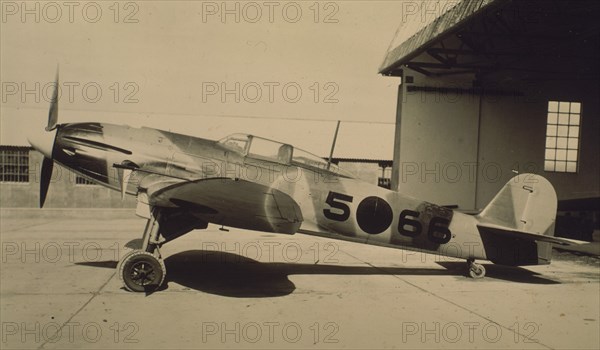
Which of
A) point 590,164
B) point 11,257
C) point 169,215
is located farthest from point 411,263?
point 590,164

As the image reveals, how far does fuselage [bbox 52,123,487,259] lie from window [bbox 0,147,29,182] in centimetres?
1489

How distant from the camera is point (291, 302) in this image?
586 cm

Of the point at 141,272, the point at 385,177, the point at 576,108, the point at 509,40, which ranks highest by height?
the point at 509,40

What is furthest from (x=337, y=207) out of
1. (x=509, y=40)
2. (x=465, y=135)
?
(x=465, y=135)

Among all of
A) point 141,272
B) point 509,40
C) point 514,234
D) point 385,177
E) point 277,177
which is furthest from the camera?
point 385,177

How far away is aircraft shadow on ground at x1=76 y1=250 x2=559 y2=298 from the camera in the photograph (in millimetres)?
6508

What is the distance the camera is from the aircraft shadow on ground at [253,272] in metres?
6.51

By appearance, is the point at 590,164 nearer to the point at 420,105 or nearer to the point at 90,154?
the point at 420,105

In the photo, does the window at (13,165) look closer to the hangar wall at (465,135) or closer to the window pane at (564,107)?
the hangar wall at (465,135)

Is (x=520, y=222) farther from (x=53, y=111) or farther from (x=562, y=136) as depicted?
(x=562, y=136)

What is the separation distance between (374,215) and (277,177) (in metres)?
1.68

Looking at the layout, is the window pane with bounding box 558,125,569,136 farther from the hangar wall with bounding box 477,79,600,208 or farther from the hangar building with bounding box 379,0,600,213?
the hangar wall with bounding box 477,79,600,208

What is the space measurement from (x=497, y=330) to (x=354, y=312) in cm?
162

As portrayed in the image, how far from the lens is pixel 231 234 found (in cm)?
1373
